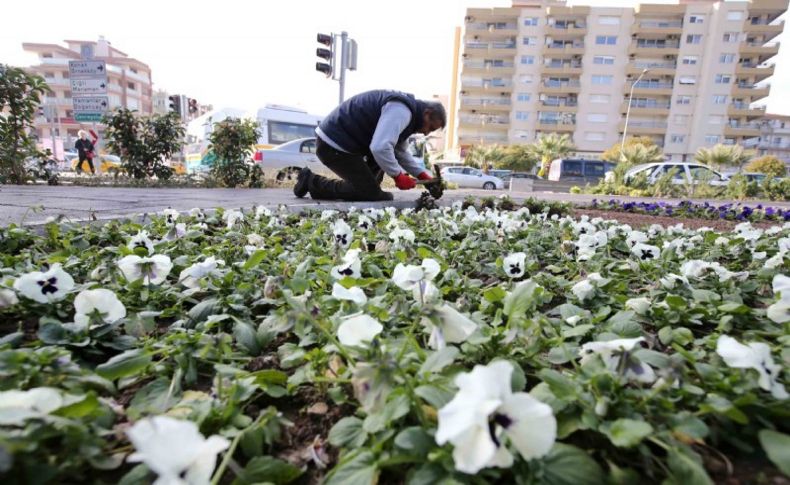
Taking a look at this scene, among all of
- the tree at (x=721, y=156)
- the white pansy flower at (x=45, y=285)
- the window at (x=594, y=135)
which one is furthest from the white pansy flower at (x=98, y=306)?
the window at (x=594, y=135)

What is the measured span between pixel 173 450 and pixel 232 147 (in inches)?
416

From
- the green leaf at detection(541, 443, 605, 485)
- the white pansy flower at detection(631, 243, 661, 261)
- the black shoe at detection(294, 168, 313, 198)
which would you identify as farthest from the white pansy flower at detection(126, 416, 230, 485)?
the black shoe at detection(294, 168, 313, 198)

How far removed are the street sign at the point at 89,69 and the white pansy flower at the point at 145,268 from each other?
40.7ft

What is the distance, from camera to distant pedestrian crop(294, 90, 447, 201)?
14.5 ft

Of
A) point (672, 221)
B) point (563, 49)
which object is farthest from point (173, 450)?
point (563, 49)

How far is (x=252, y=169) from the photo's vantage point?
10578 mm

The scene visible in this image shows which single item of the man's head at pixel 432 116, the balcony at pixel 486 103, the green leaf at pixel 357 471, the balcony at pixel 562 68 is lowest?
the green leaf at pixel 357 471

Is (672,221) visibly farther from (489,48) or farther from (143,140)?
(489,48)

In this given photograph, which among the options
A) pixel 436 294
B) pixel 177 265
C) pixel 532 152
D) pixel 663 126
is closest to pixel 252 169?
pixel 177 265

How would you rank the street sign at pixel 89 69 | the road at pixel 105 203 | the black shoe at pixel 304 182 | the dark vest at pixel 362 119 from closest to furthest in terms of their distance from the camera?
the road at pixel 105 203 → the dark vest at pixel 362 119 → the black shoe at pixel 304 182 → the street sign at pixel 89 69

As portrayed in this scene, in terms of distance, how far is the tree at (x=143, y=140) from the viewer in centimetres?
1048

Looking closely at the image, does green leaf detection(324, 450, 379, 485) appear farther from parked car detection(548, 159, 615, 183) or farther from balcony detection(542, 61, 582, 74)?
balcony detection(542, 61, 582, 74)

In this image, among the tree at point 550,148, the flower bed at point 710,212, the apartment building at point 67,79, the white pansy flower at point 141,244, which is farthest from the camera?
the apartment building at point 67,79

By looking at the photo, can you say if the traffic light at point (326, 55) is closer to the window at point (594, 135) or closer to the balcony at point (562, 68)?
the window at point (594, 135)
